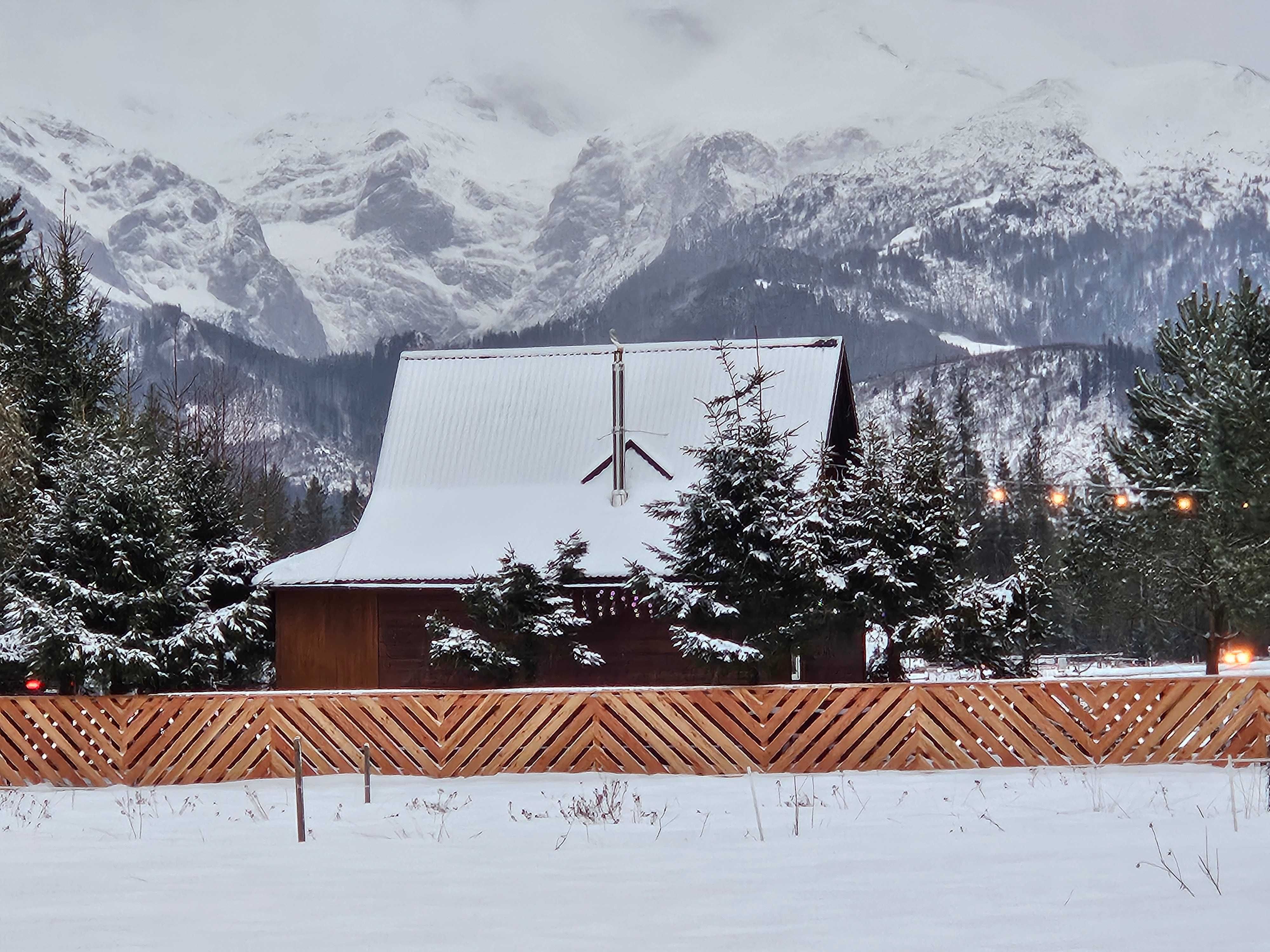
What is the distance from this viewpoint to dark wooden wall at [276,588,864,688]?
2798 centimetres

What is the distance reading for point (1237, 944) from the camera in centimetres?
834

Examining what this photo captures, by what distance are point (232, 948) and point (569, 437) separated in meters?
23.3

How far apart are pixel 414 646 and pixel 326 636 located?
6.13 feet

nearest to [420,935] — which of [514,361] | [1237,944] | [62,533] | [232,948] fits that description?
[232,948]

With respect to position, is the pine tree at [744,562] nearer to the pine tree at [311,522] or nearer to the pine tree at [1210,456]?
the pine tree at [1210,456]

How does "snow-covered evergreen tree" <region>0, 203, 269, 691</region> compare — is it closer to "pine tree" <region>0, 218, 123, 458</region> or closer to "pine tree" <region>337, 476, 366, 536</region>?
"pine tree" <region>0, 218, 123, 458</region>

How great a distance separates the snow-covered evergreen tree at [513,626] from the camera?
83.1 feet

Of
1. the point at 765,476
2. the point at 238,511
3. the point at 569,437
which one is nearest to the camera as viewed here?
the point at 765,476

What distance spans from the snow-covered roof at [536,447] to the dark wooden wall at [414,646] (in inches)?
24.9

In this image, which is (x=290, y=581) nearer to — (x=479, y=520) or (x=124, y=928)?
(x=479, y=520)

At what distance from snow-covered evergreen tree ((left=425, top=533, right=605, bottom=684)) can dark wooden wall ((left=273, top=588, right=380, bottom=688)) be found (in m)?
3.41

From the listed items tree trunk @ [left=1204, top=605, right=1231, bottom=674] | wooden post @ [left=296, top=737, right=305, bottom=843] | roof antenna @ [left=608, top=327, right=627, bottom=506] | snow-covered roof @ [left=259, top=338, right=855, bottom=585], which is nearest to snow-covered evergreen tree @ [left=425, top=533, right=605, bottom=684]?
snow-covered roof @ [left=259, top=338, right=855, bottom=585]

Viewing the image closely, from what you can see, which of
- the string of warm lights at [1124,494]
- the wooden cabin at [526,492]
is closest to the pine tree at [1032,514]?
the string of warm lights at [1124,494]

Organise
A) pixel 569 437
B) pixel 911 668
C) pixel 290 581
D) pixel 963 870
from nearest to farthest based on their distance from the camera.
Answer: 1. pixel 963 870
2. pixel 290 581
3. pixel 569 437
4. pixel 911 668
